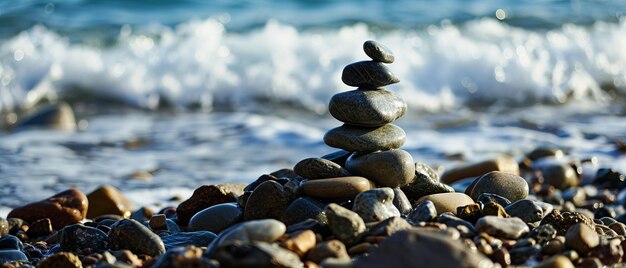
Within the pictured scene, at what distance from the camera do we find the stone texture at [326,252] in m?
3.26

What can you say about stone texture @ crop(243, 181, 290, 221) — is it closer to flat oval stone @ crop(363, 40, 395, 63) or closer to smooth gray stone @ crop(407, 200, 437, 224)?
smooth gray stone @ crop(407, 200, 437, 224)

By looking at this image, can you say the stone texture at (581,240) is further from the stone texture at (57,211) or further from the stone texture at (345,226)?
the stone texture at (57,211)

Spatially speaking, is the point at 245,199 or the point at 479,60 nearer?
the point at 245,199

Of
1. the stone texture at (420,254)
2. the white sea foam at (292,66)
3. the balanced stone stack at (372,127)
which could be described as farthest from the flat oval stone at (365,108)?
the white sea foam at (292,66)

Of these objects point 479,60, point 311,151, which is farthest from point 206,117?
point 479,60

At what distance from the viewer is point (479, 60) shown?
12141 millimetres

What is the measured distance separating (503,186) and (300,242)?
4.83 ft

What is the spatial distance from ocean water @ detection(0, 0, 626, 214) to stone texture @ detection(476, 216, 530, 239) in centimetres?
322

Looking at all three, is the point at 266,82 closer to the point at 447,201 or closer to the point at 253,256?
the point at 447,201

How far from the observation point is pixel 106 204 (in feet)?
18.5

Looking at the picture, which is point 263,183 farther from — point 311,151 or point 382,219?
point 311,151

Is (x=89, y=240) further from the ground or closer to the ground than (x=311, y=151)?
further from the ground

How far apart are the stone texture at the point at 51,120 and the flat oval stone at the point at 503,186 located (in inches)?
223

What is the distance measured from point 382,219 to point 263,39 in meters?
8.84
